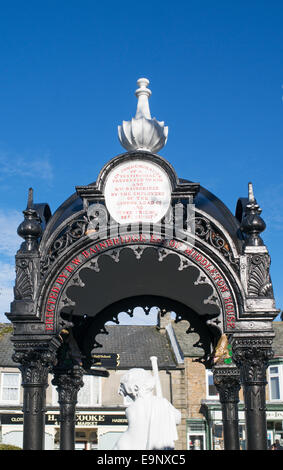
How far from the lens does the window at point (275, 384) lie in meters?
35.7

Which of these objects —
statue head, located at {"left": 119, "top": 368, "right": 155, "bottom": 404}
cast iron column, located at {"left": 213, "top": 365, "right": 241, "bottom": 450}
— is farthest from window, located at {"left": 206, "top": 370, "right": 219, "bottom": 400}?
statue head, located at {"left": 119, "top": 368, "right": 155, "bottom": 404}

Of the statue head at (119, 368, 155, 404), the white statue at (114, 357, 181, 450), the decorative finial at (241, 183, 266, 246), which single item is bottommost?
the white statue at (114, 357, 181, 450)

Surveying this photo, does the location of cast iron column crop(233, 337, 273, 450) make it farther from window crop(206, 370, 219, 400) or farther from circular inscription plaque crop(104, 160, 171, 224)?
window crop(206, 370, 219, 400)

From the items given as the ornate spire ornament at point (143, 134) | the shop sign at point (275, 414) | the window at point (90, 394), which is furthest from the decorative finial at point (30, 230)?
the shop sign at point (275, 414)

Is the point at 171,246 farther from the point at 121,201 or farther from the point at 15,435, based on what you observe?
the point at 15,435

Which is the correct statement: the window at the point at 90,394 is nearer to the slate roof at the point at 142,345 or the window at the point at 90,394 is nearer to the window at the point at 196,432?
the slate roof at the point at 142,345

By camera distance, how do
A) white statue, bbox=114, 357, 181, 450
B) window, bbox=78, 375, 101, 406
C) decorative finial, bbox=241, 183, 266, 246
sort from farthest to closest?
1. window, bbox=78, 375, 101, 406
2. decorative finial, bbox=241, 183, 266, 246
3. white statue, bbox=114, 357, 181, 450

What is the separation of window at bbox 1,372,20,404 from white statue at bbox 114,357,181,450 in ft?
101

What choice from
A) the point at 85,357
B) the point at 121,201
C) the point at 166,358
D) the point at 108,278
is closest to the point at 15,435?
the point at 166,358

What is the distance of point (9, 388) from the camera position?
3656 cm

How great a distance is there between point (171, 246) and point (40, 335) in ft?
9.94

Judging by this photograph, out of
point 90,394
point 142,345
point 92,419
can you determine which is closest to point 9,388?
point 90,394

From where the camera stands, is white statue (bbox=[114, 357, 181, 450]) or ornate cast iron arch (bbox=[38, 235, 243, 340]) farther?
ornate cast iron arch (bbox=[38, 235, 243, 340])

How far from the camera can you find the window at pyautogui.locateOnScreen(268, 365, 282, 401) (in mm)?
35700
